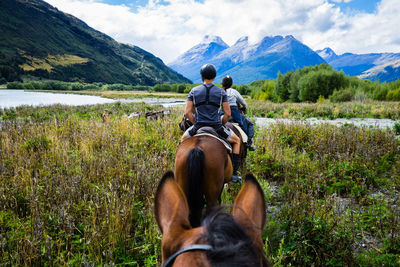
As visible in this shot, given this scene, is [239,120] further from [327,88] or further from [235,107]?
[327,88]

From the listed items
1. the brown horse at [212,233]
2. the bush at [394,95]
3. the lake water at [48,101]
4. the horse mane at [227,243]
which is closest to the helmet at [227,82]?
the brown horse at [212,233]

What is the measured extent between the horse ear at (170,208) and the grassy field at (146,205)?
0.83 meters

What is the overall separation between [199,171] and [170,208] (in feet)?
4.53

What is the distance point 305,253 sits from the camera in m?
2.53

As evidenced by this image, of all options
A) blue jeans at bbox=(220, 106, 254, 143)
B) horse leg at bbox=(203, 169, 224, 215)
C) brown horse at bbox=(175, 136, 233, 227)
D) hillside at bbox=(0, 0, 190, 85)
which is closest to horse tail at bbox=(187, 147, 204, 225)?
brown horse at bbox=(175, 136, 233, 227)

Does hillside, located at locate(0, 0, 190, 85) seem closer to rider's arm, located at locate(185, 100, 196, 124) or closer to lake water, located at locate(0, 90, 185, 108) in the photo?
lake water, located at locate(0, 90, 185, 108)

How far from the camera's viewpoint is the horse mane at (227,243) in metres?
0.74

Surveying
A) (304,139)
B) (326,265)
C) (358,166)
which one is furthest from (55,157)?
(304,139)

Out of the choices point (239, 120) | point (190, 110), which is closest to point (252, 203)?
point (190, 110)

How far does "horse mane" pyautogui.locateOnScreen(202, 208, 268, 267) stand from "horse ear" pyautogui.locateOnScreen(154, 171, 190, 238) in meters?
0.32

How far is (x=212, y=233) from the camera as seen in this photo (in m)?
0.83

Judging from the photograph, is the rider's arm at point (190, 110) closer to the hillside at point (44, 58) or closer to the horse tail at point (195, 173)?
the horse tail at point (195, 173)

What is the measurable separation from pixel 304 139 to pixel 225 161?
597 centimetres

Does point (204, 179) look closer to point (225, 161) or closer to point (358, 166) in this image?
point (225, 161)
